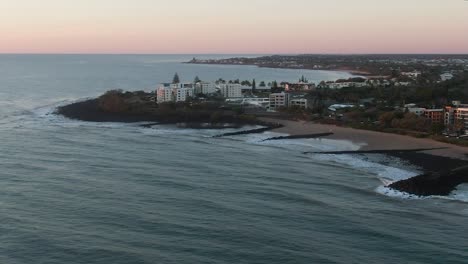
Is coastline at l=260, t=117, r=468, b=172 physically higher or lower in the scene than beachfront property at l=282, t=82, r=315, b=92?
lower

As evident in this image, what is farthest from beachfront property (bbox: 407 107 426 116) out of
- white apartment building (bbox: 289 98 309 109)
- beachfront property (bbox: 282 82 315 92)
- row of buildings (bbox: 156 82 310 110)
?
beachfront property (bbox: 282 82 315 92)

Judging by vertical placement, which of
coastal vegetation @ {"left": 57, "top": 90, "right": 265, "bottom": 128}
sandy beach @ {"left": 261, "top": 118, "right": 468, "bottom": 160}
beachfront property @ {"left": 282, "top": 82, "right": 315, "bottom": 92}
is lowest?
sandy beach @ {"left": 261, "top": 118, "right": 468, "bottom": 160}

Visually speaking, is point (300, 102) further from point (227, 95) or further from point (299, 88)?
point (299, 88)

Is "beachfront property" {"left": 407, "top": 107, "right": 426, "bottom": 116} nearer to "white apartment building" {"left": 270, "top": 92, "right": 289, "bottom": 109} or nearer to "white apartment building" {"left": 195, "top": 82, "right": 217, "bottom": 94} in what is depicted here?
"white apartment building" {"left": 270, "top": 92, "right": 289, "bottom": 109}

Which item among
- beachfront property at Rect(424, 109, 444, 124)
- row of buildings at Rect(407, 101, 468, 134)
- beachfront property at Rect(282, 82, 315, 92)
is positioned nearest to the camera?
row of buildings at Rect(407, 101, 468, 134)

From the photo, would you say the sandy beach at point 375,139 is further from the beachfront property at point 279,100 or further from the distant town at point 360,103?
the beachfront property at point 279,100

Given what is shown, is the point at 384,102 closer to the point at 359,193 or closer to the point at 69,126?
the point at 69,126

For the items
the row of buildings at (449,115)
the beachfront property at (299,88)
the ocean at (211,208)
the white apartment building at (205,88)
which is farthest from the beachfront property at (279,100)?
the ocean at (211,208)
